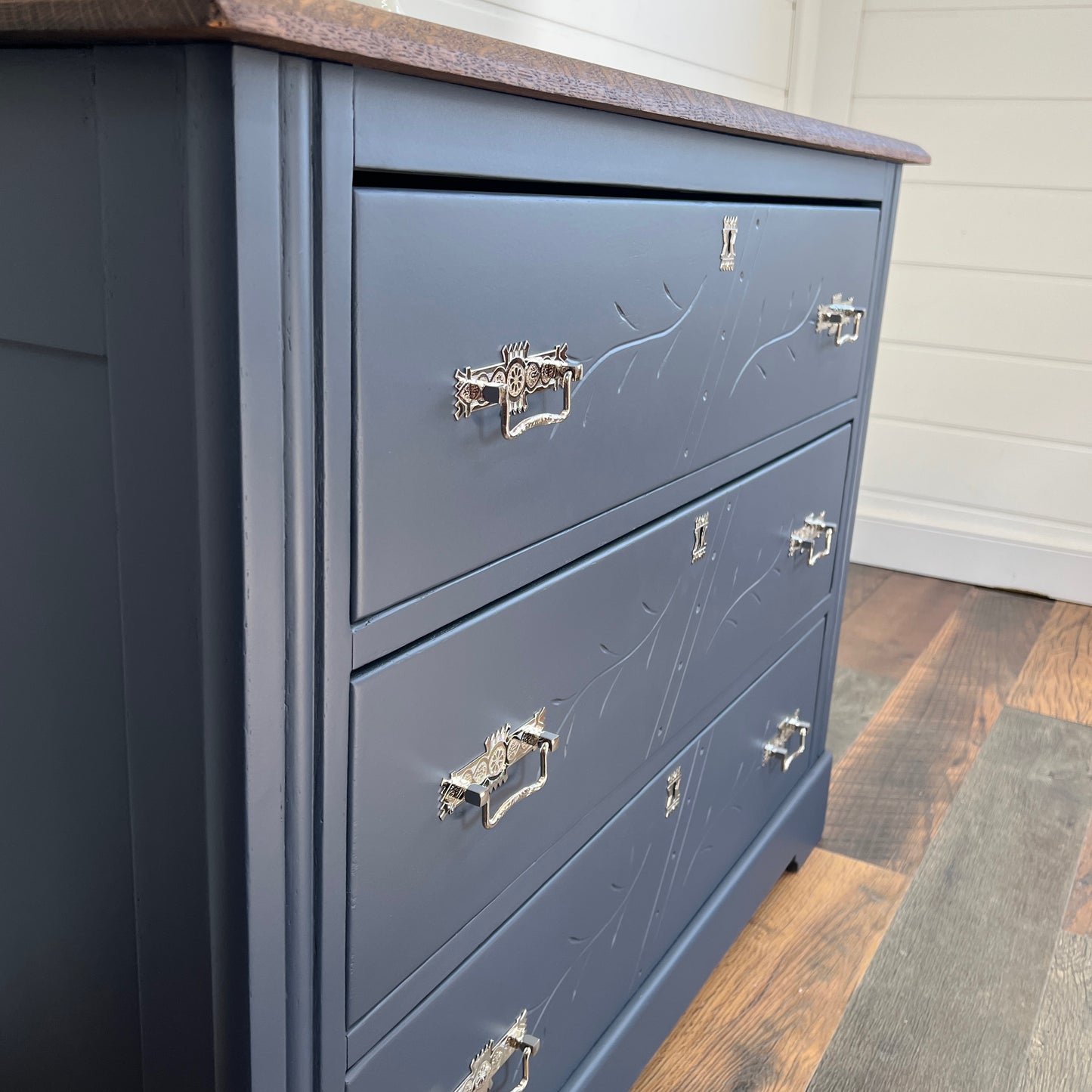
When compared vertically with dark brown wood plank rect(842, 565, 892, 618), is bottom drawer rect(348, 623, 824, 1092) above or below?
above

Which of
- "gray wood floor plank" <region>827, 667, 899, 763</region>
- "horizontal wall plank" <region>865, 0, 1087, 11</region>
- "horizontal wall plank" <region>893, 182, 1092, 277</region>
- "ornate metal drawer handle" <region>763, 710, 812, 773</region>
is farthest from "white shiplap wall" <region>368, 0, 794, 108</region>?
"gray wood floor plank" <region>827, 667, 899, 763</region>

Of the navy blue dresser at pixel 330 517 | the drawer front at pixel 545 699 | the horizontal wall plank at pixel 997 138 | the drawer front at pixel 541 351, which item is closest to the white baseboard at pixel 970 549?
the horizontal wall plank at pixel 997 138

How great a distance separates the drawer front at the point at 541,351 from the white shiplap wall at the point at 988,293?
1782 mm

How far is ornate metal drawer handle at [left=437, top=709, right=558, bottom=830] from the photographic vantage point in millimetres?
721

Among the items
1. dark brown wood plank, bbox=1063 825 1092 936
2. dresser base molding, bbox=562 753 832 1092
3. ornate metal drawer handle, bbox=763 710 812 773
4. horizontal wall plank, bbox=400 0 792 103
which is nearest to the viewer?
dresser base molding, bbox=562 753 832 1092

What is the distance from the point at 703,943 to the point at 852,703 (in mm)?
976

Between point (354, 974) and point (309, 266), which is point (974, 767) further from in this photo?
point (309, 266)

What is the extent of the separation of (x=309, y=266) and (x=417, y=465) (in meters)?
0.14

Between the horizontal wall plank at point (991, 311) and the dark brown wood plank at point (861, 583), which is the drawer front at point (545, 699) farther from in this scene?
the horizontal wall plank at point (991, 311)

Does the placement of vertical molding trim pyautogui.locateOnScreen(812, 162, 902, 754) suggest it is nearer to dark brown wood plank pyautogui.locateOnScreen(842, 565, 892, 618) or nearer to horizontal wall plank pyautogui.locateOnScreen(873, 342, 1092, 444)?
dark brown wood plank pyautogui.locateOnScreen(842, 565, 892, 618)

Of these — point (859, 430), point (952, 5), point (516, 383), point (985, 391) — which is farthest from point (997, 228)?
point (516, 383)

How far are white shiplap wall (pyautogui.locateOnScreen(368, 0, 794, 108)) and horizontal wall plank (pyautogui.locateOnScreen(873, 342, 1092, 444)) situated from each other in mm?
727

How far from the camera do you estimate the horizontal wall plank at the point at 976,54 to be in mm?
2496

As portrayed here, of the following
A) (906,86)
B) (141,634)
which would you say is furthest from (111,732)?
(906,86)
